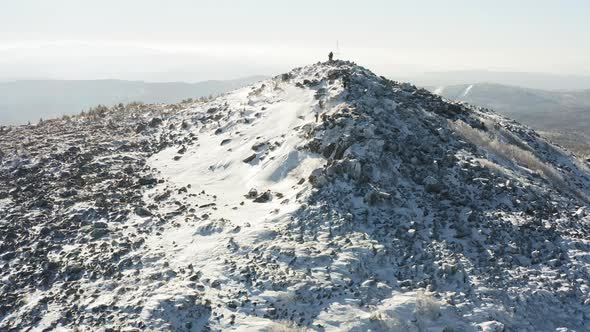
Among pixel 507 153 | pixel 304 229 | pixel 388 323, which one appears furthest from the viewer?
pixel 507 153

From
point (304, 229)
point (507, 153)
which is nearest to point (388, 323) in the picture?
point (304, 229)

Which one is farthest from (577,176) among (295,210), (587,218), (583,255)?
(295,210)

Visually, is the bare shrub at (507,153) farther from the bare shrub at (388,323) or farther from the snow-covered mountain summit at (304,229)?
the bare shrub at (388,323)

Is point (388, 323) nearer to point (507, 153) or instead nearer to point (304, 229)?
point (304, 229)

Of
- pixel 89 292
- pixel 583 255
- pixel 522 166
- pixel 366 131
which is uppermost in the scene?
pixel 366 131

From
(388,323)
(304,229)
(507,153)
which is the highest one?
(507,153)

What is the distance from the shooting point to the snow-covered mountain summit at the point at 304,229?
10.4 metres

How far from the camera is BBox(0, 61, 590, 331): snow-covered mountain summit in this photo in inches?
409

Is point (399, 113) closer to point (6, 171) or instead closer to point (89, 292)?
point (89, 292)

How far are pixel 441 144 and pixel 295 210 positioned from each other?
832cm

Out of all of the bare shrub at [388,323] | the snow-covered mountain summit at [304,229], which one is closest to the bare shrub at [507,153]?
the snow-covered mountain summit at [304,229]

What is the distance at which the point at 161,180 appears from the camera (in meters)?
18.2

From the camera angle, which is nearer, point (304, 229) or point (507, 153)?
point (304, 229)

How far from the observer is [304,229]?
42.4 ft
